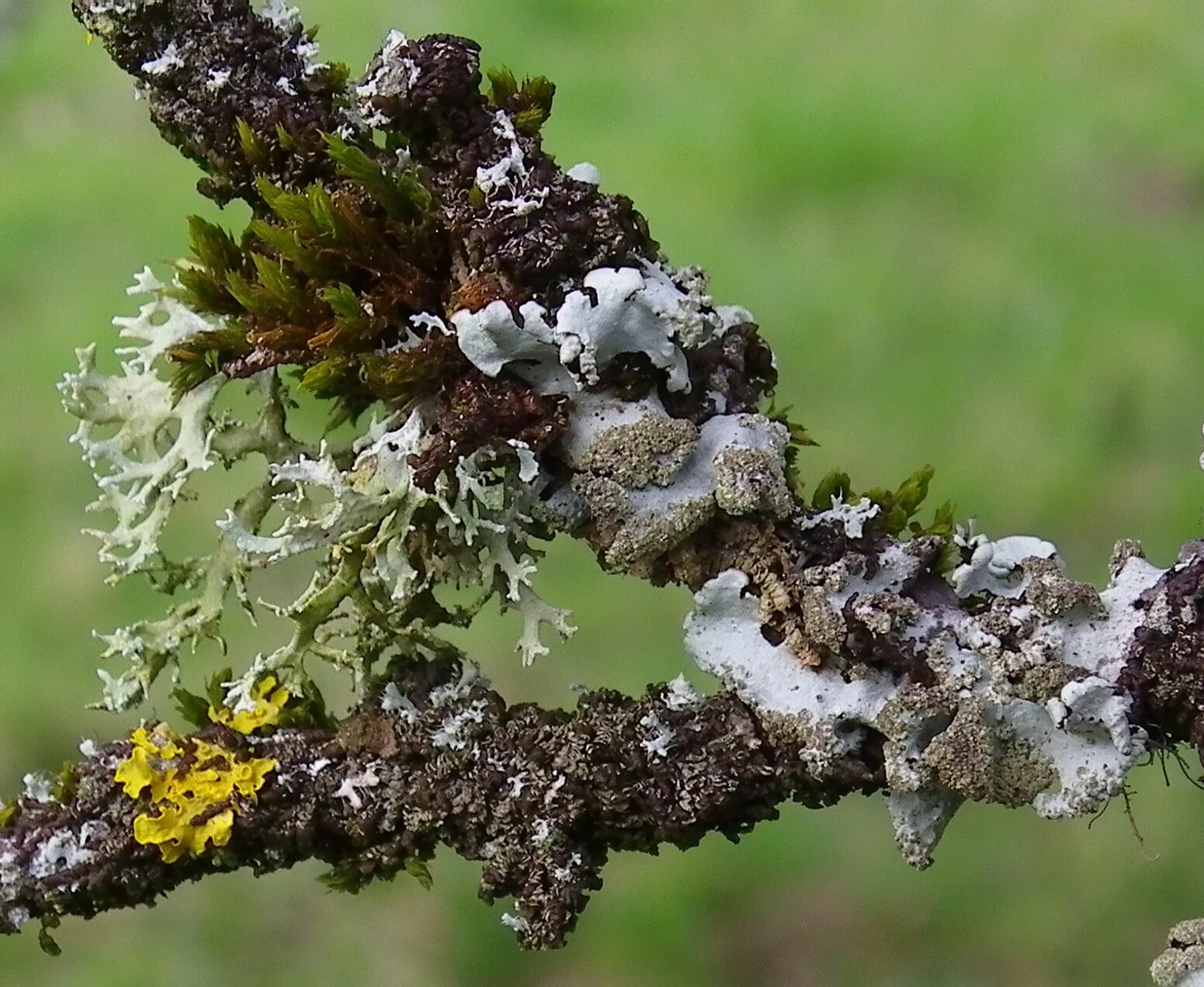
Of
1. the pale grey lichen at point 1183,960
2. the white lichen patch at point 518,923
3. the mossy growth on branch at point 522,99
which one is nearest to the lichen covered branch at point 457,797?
the white lichen patch at point 518,923

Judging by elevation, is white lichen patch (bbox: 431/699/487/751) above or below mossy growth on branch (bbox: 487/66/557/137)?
below

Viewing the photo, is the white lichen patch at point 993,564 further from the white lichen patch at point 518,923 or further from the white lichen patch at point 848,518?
the white lichen patch at point 518,923

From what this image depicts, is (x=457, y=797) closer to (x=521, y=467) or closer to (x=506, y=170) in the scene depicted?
(x=521, y=467)

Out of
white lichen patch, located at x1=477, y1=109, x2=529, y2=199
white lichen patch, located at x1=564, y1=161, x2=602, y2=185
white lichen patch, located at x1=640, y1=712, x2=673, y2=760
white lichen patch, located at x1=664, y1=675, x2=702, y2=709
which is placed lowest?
white lichen patch, located at x1=640, y1=712, x2=673, y2=760

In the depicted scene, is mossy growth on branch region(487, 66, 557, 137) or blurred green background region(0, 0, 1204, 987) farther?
blurred green background region(0, 0, 1204, 987)

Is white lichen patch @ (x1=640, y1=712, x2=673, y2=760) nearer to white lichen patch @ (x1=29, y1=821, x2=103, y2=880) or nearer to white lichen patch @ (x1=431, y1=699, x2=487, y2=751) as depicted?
white lichen patch @ (x1=431, y1=699, x2=487, y2=751)

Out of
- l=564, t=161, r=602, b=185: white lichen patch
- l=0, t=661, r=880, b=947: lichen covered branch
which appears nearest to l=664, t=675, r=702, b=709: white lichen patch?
l=0, t=661, r=880, b=947: lichen covered branch
